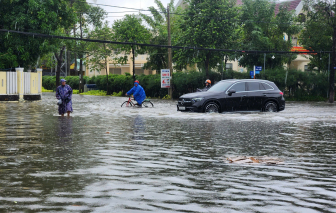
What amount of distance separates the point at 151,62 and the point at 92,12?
617 inches

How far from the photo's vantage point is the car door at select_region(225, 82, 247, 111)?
2098cm

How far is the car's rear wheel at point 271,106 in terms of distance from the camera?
21.8 metres

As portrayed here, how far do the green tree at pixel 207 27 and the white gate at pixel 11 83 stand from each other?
13625 millimetres

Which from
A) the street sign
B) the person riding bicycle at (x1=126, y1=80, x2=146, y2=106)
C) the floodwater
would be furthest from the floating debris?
the street sign

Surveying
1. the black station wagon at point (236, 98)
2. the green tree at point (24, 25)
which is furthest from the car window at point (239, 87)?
the green tree at point (24, 25)

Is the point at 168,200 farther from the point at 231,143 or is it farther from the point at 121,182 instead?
the point at 231,143

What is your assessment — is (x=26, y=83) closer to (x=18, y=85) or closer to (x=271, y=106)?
(x=18, y=85)

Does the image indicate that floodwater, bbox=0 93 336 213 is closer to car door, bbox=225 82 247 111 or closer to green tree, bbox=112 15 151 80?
car door, bbox=225 82 247 111

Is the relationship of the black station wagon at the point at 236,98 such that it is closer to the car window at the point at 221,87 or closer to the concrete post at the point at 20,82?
the car window at the point at 221,87

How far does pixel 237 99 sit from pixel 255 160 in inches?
488

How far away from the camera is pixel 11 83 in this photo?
33.5 m

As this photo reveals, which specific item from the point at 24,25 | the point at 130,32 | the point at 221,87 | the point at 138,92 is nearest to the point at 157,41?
the point at 130,32

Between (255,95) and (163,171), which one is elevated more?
(255,95)

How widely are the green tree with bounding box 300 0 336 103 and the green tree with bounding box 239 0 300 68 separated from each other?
2.17m
